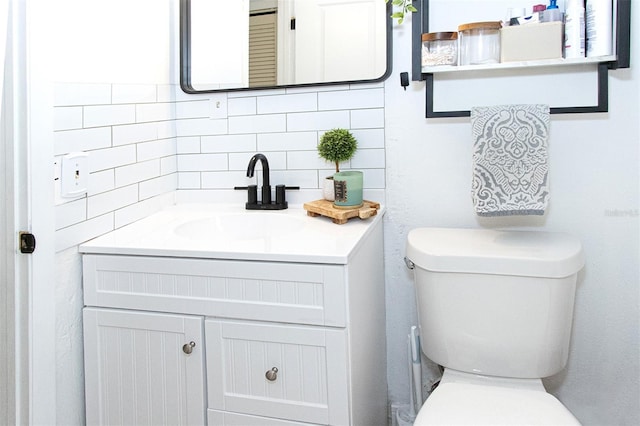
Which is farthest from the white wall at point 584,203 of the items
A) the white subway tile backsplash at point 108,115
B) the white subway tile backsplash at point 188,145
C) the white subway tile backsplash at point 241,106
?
the white subway tile backsplash at point 108,115

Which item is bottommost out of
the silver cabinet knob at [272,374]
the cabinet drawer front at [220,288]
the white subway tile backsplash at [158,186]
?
the silver cabinet knob at [272,374]

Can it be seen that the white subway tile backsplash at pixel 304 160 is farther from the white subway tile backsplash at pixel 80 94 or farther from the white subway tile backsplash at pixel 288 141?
the white subway tile backsplash at pixel 80 94

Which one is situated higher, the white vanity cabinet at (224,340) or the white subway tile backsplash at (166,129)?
the white subway tile backsplash at (166,129)

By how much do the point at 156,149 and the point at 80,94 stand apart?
1.32ft

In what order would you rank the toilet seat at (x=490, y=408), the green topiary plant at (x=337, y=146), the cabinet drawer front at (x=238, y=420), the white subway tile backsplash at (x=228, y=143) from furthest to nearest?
the white subway tile backsplash at (x=228, y=143) < the green topiary plant at (x=337, y=146) < the cabinet drawer front at (x=238, y=420) < the toilet seat at (x=490, y=408)

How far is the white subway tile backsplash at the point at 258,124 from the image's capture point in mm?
1795

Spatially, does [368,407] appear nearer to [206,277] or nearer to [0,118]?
[206,277]

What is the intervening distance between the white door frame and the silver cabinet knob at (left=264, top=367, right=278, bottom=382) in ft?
1.72

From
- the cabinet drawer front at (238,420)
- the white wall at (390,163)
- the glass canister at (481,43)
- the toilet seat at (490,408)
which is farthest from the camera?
the glass canister at (481,43)

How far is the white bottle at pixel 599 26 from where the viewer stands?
1.42 metres

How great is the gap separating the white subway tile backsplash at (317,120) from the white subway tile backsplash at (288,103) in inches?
0.8

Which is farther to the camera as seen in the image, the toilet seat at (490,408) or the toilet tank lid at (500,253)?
the toilet tank lid at (500,253)

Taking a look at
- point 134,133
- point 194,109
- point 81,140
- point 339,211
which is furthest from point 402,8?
point 81,140

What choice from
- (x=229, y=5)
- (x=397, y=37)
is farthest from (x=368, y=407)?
(x=229, y=5)
